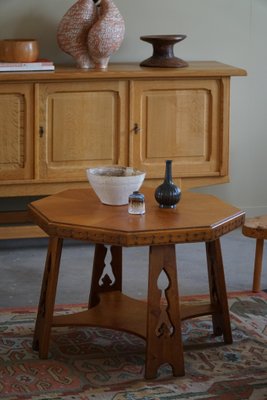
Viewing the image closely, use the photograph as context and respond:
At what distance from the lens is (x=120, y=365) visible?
3.36m

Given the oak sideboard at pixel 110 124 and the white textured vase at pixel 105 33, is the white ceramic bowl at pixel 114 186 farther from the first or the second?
the white textured vase at pixel 105 33

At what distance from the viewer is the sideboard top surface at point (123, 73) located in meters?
4.48

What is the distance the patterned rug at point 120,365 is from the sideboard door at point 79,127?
3.34 ft

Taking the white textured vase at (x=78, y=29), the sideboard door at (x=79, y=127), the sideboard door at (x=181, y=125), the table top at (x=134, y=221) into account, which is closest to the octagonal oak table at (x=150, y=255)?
the table top at (x=134, y=221)

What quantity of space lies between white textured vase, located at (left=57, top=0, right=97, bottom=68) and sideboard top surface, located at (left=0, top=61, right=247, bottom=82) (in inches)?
3.1

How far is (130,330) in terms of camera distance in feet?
11.2

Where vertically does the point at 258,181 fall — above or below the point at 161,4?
below

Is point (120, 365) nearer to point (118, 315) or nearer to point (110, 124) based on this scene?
point (118, 315)

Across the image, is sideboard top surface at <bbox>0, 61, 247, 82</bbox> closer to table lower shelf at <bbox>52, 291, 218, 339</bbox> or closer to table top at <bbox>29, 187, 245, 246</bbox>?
table top at <bbox>29, 187, 245, 246</bbox>

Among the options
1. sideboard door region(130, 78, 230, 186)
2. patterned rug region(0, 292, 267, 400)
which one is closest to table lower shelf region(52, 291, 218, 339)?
patterned rug region(0, 292, 267, 400)

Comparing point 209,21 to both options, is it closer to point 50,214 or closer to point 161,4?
point 161,4

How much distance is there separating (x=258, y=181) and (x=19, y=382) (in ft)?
8.54

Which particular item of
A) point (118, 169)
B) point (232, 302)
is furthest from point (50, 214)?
point (232, 302)

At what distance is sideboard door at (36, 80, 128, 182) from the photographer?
4578 mm
